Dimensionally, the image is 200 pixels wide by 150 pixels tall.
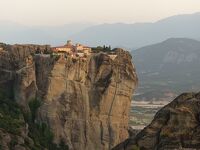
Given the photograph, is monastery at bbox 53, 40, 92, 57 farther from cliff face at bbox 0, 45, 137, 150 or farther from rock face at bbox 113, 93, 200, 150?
rock face at bbox 113, 93, 200, 150

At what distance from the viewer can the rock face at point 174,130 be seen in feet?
97.6

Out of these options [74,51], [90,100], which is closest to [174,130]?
[90,100]

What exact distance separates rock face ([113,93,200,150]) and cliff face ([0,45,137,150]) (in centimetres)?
5334

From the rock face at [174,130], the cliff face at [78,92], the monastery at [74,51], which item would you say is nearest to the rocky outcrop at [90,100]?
the cliff face at [78,92]

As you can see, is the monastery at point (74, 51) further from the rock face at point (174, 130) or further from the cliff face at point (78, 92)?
the rock face at point (174, 130)

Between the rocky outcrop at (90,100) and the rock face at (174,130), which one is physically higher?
the rock face at (174,130)

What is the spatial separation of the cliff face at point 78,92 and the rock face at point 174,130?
53.3m

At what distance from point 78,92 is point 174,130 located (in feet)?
184

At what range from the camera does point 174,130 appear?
100 ft

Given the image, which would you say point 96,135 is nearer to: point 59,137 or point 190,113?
point 59,137

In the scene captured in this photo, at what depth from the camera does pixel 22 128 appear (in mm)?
77000

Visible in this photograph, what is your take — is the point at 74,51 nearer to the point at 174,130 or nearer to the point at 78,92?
the point at 78,92

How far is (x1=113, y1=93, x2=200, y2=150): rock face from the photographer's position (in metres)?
29.8

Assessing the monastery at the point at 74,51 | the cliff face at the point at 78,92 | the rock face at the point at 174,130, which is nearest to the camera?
the rock face at the point at 174,130
